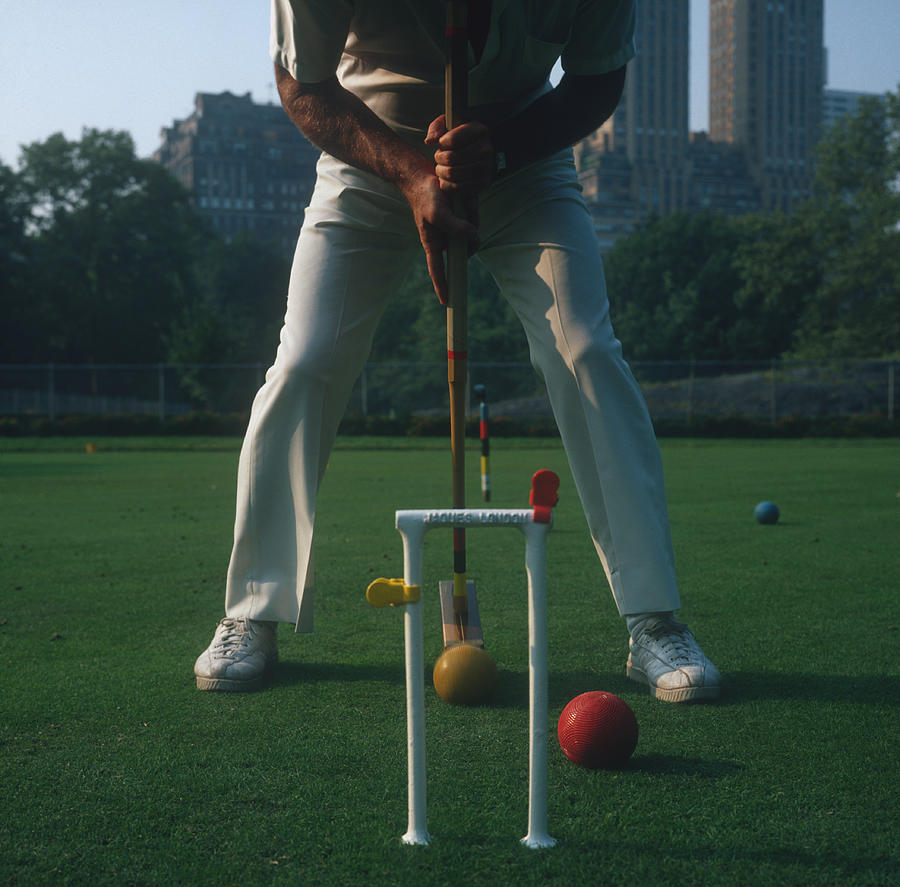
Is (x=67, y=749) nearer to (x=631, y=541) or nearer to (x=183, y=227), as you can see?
(x=631, y=541)

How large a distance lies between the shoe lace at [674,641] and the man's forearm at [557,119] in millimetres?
1444

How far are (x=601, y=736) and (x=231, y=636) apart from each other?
1.27 meters

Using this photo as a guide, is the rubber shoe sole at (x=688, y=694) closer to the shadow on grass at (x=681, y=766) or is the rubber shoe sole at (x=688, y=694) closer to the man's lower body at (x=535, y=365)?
the man's lower body at (x=535, y=365)

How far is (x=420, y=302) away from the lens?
Answer: 48.9 metres

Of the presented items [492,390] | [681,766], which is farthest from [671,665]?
[492,390]

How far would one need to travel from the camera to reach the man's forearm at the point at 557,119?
9.65 ft

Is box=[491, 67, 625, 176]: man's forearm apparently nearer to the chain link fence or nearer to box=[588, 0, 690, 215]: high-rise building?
the chain link fence

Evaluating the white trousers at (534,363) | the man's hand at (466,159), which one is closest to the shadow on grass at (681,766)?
the white trousers at (534,363)

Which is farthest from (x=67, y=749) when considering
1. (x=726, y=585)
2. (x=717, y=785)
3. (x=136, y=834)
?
(x=726, y=585)

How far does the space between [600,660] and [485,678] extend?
2.07ft

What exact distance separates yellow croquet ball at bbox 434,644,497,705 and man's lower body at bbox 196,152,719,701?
49 cm

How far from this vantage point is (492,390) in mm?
31453

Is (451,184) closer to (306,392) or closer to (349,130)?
(349,130)

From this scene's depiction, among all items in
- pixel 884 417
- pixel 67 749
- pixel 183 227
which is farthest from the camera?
pixel 183 227
